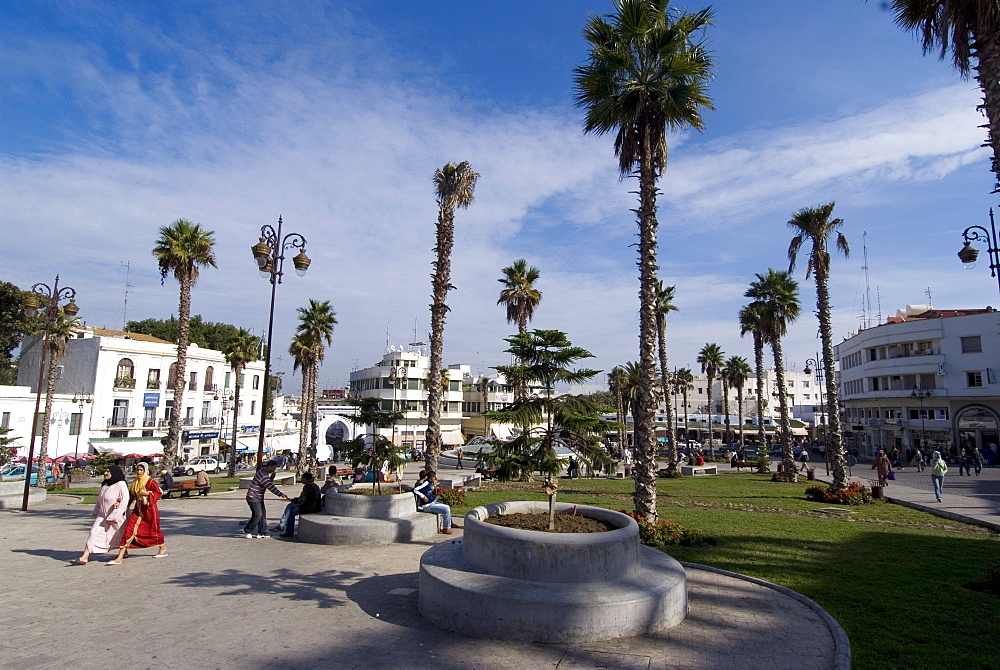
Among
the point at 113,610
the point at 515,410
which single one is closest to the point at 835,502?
the point at 515,410

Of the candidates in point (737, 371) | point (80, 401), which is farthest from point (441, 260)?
point (737, 371)

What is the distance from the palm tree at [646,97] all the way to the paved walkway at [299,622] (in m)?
4.26

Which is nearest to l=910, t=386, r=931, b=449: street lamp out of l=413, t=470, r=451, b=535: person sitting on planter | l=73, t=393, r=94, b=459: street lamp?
l=413, t=470, r=451, b=535: person sitting on planter

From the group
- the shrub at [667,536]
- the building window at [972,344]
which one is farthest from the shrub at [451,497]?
the building window at [972,344]

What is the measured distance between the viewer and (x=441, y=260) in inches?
822

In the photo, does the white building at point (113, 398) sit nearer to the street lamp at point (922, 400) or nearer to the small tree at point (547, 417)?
the small tree at point (547, 417)

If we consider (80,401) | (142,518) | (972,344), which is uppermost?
(972,344)

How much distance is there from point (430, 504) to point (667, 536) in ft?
16.0

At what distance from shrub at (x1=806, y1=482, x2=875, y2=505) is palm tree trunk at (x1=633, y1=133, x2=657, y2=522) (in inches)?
386

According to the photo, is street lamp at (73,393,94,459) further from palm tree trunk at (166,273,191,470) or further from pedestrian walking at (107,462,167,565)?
pedestrian walking at (107,462,167,565)

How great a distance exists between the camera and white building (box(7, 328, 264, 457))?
38500mm

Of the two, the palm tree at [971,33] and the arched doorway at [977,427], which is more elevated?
the palm tree at [971,33]

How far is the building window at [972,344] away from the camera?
145 ft

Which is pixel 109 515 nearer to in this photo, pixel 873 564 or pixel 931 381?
pixel 873 564
